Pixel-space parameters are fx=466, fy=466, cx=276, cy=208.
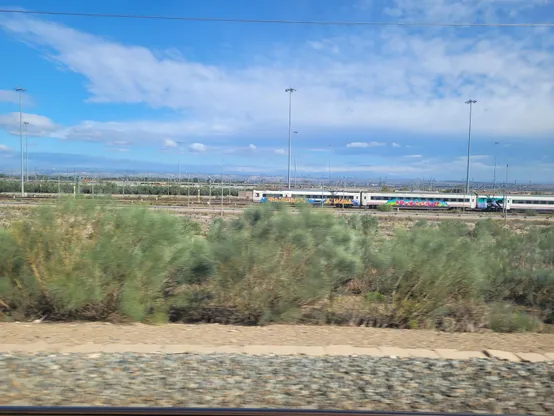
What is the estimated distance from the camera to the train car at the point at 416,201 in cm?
6938

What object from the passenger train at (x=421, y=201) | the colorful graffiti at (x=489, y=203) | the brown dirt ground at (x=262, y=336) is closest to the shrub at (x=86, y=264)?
the brown dirt ground at (x=262, y=336)

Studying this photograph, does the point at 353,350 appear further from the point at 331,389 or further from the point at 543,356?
the point at 543,356

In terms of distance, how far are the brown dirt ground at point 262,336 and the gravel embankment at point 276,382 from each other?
1.32 m

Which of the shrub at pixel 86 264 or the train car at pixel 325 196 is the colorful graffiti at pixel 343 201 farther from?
the shrub at pixel 86 264

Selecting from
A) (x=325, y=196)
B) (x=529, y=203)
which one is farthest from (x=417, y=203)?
(x=529, y=203)

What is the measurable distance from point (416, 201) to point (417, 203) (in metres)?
0.37

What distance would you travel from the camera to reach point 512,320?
11297mm

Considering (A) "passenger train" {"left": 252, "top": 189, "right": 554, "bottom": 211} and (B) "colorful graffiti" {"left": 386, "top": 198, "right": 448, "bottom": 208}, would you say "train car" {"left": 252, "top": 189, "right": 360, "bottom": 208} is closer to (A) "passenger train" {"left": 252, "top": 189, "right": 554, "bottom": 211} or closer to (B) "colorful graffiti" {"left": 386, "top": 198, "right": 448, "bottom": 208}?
(A) "passenger train" {"left": 252, "top": 189, "right": 554, "bottom": 211}

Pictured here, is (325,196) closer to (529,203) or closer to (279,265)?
(529,203)

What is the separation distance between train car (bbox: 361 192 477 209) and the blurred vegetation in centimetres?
5775

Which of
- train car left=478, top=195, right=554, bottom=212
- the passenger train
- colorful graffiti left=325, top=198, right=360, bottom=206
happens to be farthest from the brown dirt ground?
train car left=478, top=195, right=554, bottom=212

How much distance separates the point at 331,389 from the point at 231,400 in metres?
1.41

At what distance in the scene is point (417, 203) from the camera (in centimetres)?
6981

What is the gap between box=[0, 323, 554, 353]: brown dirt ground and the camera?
9.06 metres
